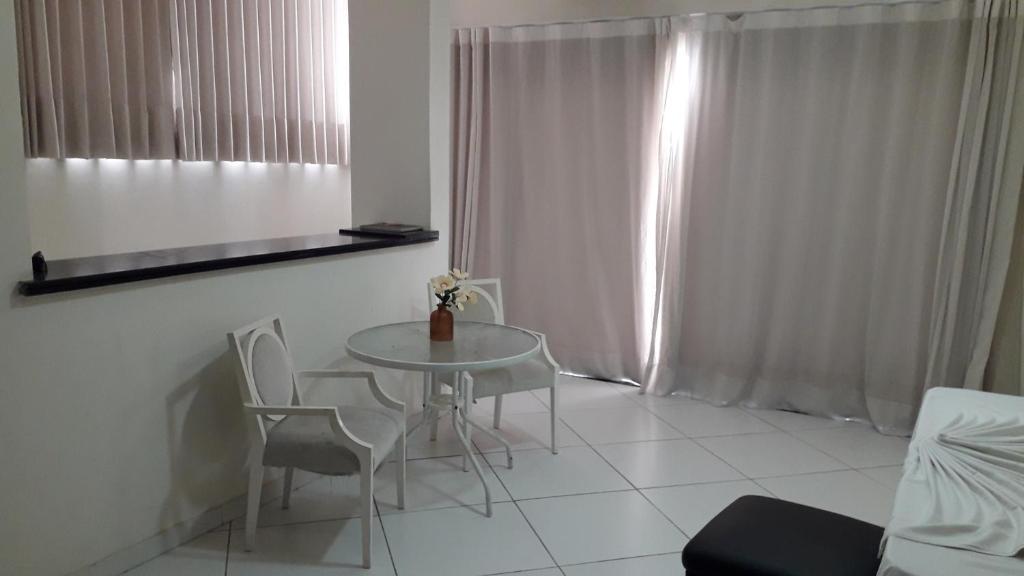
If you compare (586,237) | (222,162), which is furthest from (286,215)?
(586,237)

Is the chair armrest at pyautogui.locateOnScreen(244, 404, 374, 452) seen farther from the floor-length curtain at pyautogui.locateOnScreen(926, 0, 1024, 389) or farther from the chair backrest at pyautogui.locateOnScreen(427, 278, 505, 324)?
the floor-length curtain at pyautogui.locateOnScreen(926, 0, 1024, 389)

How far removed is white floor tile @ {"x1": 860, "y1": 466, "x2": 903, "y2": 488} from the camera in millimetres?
3267

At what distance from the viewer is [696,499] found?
3.03 metres

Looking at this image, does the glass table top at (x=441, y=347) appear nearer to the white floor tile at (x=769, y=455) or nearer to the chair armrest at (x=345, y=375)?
the chair armrest at (x=345, y=375)

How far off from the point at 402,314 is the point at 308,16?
210 cm

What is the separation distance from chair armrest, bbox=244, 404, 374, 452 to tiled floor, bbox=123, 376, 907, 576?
42 cm

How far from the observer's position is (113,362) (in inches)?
89.7

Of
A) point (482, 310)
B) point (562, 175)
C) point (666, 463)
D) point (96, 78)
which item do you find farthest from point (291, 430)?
point (562, 175)

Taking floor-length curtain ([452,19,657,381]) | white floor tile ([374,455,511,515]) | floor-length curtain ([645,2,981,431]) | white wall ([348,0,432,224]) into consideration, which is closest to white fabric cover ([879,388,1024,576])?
white floor tile ([374,455,511,515])

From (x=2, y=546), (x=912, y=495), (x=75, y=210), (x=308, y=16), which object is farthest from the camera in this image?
(x=308, y=16)

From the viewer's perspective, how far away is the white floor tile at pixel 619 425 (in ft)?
12.2

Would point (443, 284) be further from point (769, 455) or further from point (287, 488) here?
point (769, 455)

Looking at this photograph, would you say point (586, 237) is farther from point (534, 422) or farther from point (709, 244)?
point (534, 422)

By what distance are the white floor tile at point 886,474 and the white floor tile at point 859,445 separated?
47 mm
